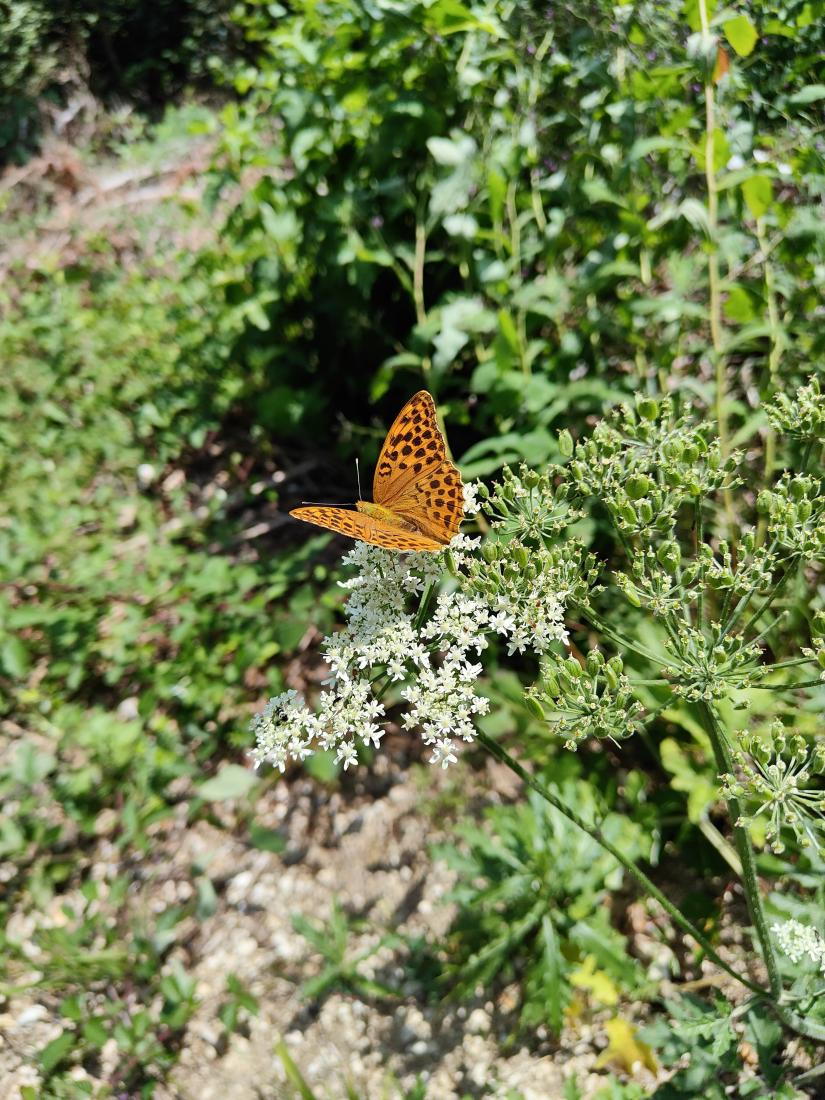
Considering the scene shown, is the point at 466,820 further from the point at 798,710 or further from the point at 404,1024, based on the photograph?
the point at 798,710

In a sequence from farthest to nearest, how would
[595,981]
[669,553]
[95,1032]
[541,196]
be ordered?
[541,196], [95,1032], [595,981], [669,553]

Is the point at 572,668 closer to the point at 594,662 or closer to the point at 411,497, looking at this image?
the point at 594,662

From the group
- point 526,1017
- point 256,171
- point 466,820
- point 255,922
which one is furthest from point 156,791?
point 256,171

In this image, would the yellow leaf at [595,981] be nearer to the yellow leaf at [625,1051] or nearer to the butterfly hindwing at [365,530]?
the yellow leaf at [625,1051]

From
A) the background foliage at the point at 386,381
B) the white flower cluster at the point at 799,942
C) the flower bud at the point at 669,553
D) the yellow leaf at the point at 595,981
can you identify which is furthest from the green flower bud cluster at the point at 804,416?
the yellow leaf at the point at 595,981

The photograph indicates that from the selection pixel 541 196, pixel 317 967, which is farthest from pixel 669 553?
pixel 317 967
